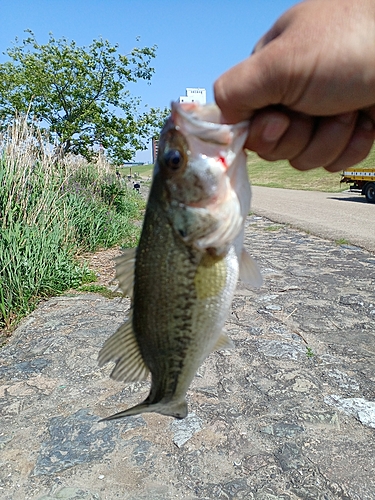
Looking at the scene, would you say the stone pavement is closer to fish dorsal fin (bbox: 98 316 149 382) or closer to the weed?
the weed

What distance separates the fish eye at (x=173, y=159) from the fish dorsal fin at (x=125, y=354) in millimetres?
593

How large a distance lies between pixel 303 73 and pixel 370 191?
20.0 meters

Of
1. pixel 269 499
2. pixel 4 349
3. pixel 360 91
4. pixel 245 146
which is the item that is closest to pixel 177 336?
pixel 245 146

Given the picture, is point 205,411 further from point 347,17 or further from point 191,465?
point 347,17

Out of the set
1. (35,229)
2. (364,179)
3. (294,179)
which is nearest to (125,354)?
(35,229)

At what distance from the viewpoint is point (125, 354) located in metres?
1.68

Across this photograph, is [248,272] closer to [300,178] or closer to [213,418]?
[213,418]

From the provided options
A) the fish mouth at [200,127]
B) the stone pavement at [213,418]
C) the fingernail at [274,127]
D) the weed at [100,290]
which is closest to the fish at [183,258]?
the fish mouth at [200,127]

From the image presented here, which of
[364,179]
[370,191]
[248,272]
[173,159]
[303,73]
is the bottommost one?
[370,191]

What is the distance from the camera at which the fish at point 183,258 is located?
4.90ft

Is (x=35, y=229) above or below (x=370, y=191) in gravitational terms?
above

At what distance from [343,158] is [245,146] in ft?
1.93

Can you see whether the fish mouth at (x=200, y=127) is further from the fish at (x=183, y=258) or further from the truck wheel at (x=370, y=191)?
the truck wheel at (x=370, y=191)

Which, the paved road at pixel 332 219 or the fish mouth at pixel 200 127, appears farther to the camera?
the paved road at pixel 332 219
